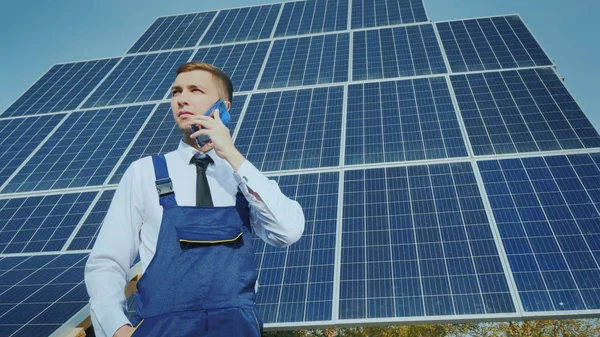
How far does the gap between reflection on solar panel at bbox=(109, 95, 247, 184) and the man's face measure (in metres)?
8.32

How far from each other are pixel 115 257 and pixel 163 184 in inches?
14.3

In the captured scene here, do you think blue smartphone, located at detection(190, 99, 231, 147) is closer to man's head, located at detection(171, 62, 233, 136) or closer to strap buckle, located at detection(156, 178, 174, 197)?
man's head, located at detection(171, 62, 233, 136)

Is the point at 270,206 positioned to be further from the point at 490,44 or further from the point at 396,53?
the point at 490,44

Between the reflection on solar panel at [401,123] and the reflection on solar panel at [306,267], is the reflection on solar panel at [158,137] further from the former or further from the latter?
the reflection on solar panel at [306,267]

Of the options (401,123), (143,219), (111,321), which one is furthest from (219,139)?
(401,123)

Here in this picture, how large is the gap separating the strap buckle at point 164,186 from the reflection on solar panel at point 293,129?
7435mm

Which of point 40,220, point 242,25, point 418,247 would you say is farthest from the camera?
point 242,25

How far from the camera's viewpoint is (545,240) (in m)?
7.46

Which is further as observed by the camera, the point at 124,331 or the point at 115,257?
the point at 115,257

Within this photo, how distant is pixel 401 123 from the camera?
1030cm

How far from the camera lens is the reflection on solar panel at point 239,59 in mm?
13438

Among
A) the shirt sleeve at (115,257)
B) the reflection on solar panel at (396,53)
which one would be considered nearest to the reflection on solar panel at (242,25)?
the reflection on solar panel at (396,53)

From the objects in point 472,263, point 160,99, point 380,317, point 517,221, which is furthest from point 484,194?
point 160,99

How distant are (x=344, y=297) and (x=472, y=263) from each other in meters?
1.95
